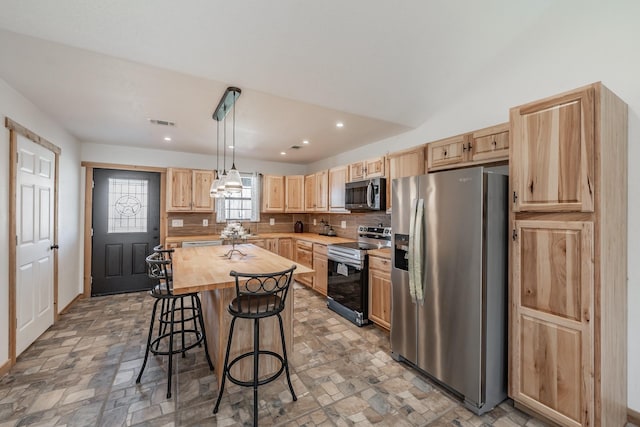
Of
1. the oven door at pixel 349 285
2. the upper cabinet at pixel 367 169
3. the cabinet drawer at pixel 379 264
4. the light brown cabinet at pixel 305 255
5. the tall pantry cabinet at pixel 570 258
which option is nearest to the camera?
the tall pantry cabinet at pixel 570 258

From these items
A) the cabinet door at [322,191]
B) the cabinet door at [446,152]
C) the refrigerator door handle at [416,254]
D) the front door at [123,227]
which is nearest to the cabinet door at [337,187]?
the cabinet door at [322,191]

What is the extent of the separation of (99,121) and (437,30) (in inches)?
151

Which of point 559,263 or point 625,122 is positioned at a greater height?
point 625,122

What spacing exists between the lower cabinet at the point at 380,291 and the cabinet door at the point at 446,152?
45.4 inches

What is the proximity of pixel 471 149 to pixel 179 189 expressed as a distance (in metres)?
4.49

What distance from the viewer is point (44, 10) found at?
162 cm

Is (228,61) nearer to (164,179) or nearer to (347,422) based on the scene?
(347,422)

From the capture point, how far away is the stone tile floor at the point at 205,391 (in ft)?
5.99

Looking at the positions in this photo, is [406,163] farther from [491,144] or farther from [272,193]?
[272,193]

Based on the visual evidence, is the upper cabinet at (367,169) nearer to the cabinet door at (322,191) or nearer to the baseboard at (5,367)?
the cabinet door at (322,191)

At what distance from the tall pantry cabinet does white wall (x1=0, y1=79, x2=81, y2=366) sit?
4.02 metres

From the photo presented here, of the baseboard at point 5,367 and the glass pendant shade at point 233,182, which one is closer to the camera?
the baseboard at point 5,367

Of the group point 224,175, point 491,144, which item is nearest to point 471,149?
point 491,144

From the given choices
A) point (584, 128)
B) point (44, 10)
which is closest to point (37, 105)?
point (44, 10)
